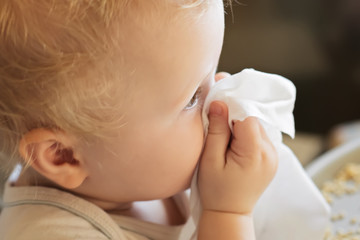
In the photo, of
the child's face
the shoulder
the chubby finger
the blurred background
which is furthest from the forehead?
the blurred background

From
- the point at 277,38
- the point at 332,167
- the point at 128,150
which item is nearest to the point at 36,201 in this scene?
the point at 128,150

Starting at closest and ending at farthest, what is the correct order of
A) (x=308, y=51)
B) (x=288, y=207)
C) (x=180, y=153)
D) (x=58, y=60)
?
(x=58, y=60), (x=180, y=153), (x=288, y=207), (x=308, y=51)

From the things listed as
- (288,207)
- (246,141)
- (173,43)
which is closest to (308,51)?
(288,207)

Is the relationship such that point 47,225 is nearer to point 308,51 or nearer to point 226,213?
point 226,213

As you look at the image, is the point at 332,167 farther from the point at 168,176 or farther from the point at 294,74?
the point at 294,74

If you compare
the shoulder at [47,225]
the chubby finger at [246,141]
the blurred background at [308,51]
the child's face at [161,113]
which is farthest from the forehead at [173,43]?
the blurred background at [308,51]

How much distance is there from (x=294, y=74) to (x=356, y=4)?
265 millimetres

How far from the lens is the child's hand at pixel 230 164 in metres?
0.64

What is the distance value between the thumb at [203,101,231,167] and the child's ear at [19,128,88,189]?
0.15 metres

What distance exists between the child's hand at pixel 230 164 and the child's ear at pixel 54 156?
146 mm

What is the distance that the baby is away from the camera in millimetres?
510

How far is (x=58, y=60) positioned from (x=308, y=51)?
1.18m

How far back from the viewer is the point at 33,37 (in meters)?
0.50

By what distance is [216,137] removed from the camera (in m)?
0.64
